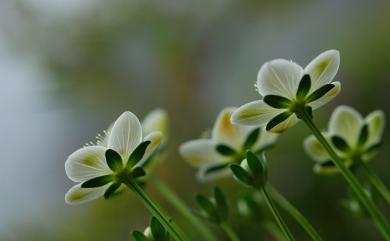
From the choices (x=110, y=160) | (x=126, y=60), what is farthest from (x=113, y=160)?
(x=126, y=60)

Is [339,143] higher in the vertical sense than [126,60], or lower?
lower

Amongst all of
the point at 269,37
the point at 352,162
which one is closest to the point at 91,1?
the point at 269,37

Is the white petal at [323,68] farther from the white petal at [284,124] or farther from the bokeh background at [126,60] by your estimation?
the bokeh background at [126,60]

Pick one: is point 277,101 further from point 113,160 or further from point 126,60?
point 126,60

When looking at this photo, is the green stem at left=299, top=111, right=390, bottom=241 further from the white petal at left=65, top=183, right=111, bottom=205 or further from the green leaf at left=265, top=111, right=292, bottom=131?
the white petal at left=65, top=183, right=111, bottom=205

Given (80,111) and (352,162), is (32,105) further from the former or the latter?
(352,162)

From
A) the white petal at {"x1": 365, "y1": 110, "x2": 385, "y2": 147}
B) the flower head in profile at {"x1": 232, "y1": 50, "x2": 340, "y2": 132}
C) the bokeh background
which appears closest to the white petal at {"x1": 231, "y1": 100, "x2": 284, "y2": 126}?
the flower head in profile at {"x1": 232, "y1": 50, "x2": 340, "y2": 132}

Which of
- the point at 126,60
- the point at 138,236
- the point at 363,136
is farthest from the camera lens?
the point at 126,60

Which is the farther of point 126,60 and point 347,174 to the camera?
point 126,60
